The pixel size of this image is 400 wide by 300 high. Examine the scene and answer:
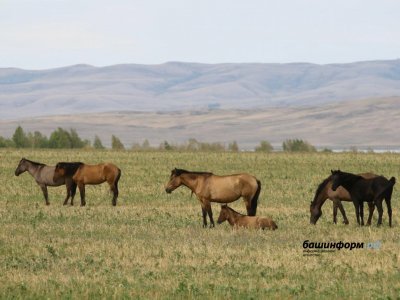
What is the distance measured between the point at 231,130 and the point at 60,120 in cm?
3519

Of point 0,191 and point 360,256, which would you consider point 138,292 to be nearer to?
point 360,256

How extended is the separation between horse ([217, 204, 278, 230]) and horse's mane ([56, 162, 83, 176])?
7649 mm

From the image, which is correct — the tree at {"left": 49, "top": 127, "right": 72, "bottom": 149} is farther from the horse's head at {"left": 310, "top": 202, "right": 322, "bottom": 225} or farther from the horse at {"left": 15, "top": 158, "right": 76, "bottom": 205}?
the horse's head at {"left": 310, "top": 202, "right": 322, "bottom": 225}

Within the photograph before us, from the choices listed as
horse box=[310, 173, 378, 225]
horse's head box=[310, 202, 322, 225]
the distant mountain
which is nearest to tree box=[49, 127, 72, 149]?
horse box=[310, 173, 378, 225]

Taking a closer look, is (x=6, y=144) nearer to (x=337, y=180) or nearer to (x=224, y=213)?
(x=224, y=213)

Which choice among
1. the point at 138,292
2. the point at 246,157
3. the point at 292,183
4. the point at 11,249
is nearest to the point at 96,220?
the point at 11,249

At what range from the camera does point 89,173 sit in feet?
91.6

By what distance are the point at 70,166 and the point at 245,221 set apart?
859 centimetres

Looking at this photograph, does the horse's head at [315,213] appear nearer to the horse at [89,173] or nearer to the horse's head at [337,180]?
the horse's head at [337,180]

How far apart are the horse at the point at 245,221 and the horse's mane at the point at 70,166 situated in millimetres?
7649

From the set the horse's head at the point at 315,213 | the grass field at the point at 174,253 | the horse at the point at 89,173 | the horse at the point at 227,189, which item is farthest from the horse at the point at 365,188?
the horse at the point at 89,173

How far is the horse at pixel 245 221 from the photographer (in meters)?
20.6

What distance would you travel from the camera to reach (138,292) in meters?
13.8

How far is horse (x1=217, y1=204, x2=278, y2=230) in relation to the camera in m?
20.6
